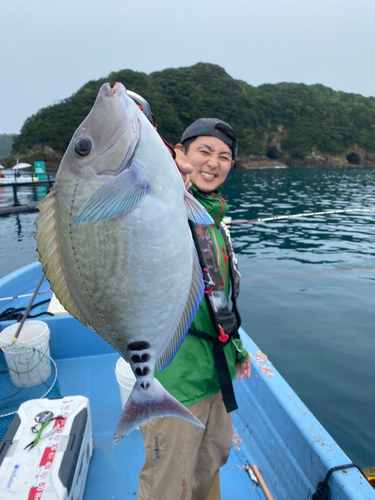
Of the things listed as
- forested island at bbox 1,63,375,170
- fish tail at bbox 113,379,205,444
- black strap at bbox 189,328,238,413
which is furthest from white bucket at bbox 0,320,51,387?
forested island at bbox 1,63,375,170

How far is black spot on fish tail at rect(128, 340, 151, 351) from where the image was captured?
51.0 inches

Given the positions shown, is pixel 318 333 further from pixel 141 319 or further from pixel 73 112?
pixel 73 112

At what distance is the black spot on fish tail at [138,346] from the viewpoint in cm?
129

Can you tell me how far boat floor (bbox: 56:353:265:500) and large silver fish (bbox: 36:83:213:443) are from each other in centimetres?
235

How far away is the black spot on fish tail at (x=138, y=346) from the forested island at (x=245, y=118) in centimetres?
6111

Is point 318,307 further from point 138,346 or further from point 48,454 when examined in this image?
point 138,346

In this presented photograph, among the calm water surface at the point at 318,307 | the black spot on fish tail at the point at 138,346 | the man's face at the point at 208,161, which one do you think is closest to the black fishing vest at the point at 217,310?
the man's face at the point at 208,161

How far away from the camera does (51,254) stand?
1.25 meters

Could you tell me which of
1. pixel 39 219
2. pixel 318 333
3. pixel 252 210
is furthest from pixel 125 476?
pixel 252 210

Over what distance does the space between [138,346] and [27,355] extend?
9.81 ft

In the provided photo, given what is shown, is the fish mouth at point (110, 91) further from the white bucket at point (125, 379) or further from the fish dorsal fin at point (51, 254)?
the white bucket at point (125, 379)

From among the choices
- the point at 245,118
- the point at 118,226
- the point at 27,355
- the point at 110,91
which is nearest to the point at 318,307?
the point at 27,355

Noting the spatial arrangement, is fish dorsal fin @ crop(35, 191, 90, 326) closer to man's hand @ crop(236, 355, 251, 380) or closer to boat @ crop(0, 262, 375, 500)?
man's hand @ crop(236, 355, 251, 380)

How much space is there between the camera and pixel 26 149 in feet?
200
